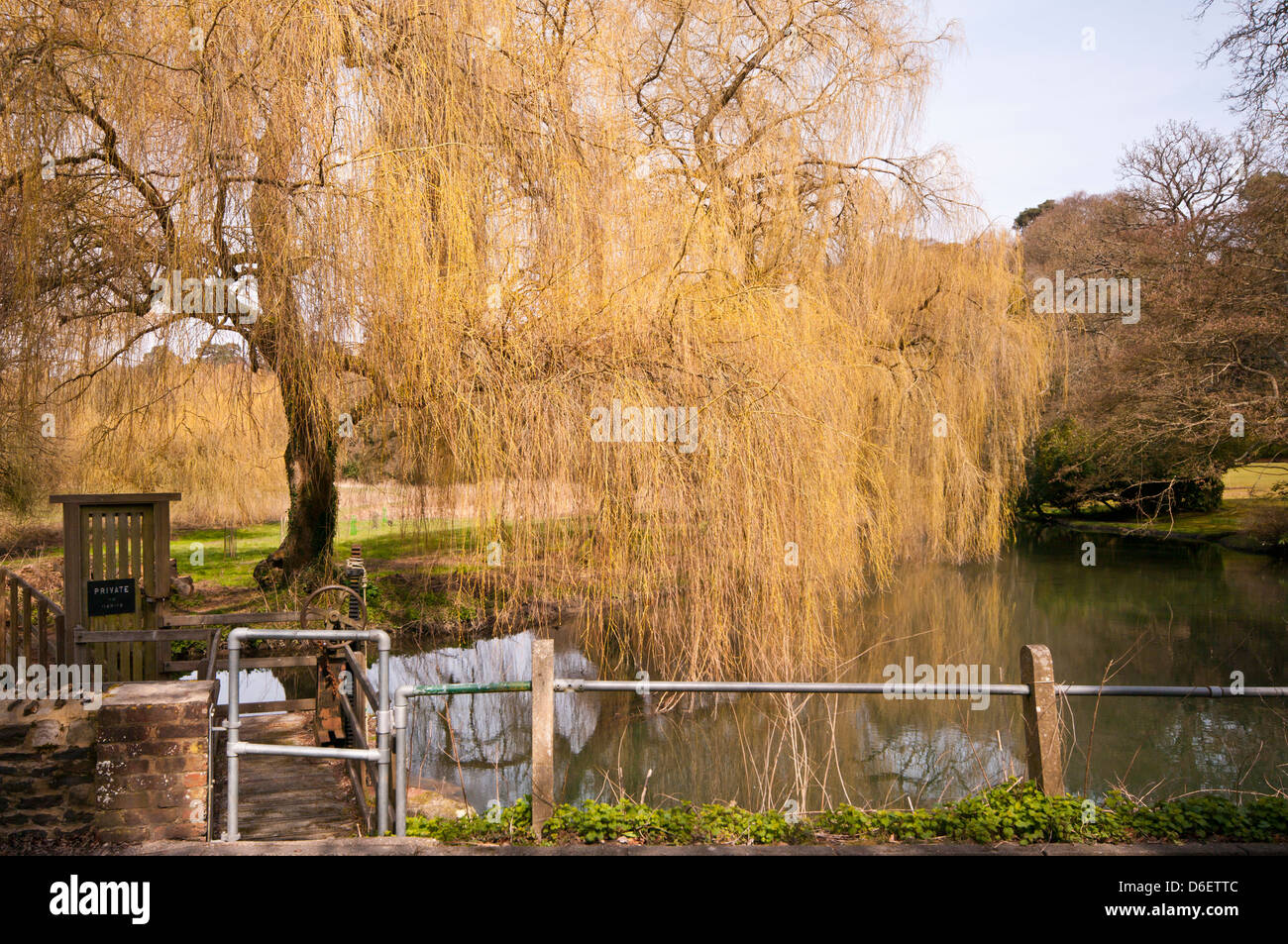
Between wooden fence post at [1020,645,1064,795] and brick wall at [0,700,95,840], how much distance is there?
4.71m

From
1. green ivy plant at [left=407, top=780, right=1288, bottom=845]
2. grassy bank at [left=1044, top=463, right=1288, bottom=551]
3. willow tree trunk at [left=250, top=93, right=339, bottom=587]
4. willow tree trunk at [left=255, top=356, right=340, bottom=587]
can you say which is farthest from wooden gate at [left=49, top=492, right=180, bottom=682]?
grassy bank at [left=1044, top=463, right=1288, bottom=551]

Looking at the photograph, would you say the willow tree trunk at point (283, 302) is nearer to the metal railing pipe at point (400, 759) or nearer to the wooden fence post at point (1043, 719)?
the metal railing pipe at point (400, 759)

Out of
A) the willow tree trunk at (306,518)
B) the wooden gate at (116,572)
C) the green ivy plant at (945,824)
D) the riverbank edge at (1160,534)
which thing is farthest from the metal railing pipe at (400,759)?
the riverbank edge at (1160,534)

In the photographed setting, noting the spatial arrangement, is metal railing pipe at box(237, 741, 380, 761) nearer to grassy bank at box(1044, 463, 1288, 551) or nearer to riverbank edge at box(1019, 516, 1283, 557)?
grassy bank at box(1044, 463, 1288, 551)

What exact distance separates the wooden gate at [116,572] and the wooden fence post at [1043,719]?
5.00 metres

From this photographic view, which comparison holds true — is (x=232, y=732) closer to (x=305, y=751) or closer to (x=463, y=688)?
(x=305, y=751)

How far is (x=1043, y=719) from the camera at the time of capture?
13.0 feet

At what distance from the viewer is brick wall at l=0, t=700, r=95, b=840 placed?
4.87 metres

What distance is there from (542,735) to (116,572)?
389cm

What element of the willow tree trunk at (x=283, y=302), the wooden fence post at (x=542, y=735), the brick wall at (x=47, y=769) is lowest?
the brick wall at (x=47, y=769)

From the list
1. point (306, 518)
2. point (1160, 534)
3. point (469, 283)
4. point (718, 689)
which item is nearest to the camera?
point (718, 689)

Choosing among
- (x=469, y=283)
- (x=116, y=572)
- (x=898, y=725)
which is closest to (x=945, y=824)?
(x=898, y=725)

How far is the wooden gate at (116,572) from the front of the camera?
5.89m
